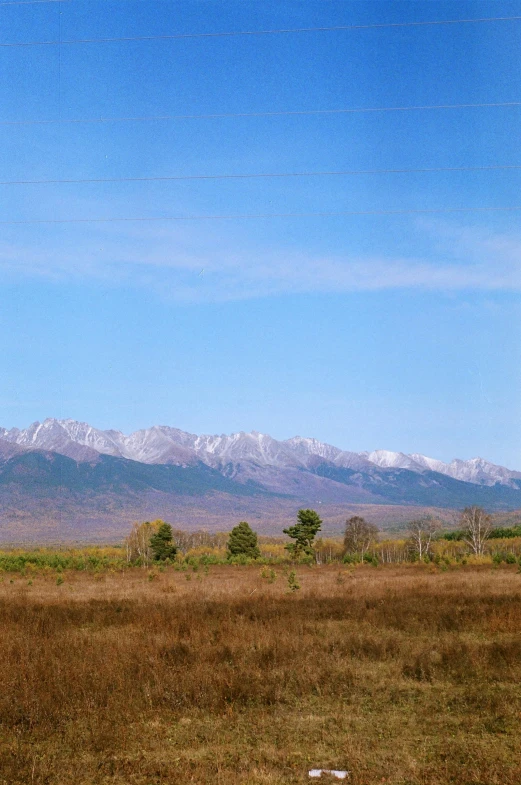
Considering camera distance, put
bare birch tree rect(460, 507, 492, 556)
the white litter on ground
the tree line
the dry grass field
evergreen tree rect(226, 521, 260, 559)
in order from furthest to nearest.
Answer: bare birch tree rect(460, 507, 492, 556) → evergreen tree rect(226, 521, 260, 559) → the tree line → the dry grass field → the white litter on ground

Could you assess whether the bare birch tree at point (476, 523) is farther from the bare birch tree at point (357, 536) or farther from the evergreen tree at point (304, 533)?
the evergreen tree at point (304, 533)

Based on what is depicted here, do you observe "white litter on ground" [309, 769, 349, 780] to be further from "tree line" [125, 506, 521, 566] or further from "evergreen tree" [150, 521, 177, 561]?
"evergreen tree" [150, 521, 177, 561]

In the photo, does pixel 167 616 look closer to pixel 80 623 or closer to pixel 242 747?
pixel 80 623

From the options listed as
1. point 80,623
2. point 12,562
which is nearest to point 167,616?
point 80,623

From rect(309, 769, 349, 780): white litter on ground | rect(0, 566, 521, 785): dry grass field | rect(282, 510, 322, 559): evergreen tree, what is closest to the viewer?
rect(309, 769, 349, 780): white litter on ground

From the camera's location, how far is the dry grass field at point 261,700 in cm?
752

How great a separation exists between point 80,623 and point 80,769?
10902mm

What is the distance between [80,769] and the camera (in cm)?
746

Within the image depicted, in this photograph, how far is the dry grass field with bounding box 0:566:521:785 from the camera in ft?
24.7

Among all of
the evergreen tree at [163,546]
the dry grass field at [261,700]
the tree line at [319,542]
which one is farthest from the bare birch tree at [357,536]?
the dry grass field at [261,700]

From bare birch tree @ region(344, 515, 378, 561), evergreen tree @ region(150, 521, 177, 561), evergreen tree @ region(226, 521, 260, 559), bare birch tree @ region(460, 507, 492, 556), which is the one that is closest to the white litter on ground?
evergreen tree @ region(150, 521, 177, 561)

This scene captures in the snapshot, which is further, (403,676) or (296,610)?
(296,610)

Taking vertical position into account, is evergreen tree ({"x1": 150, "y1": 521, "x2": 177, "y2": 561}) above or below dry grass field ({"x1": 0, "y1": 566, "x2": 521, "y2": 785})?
below

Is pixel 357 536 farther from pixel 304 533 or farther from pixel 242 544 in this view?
pixel 242 544
